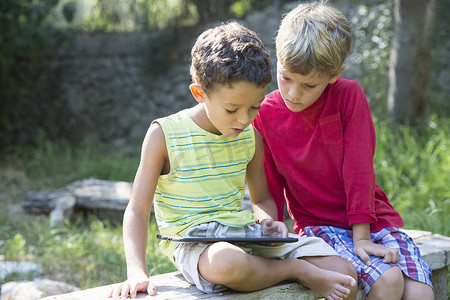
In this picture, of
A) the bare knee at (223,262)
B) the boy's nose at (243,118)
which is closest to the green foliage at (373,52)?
the boy's nose at (243,118)

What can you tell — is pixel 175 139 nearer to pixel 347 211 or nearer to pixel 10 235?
pixel 347 211

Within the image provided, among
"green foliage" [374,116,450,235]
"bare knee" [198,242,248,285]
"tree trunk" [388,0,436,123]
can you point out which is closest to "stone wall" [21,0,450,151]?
"tree trunk" [388,0,436,123]

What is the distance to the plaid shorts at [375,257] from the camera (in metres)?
1.94

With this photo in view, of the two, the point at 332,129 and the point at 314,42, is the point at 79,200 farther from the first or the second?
the point at 314,42

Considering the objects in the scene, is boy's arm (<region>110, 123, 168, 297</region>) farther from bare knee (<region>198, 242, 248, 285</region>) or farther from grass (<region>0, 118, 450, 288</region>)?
grass (<region>0, 118, 450, 288</region>)

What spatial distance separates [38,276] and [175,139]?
1.75 meters

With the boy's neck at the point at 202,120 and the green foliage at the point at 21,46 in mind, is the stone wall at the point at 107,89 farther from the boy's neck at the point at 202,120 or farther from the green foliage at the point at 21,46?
the boy's neck at the point at 202,120

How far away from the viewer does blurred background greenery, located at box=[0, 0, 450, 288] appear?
339 cm

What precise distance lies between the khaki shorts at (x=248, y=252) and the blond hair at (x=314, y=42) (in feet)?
2.11

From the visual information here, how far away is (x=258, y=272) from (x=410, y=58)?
3.70 m

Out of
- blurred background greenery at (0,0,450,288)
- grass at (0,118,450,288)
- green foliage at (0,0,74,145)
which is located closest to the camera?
grass at (0,118,450,288)

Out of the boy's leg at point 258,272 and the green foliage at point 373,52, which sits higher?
the green foliage at point 373,52

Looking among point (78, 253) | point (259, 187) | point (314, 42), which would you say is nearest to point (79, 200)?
point (78, 253)

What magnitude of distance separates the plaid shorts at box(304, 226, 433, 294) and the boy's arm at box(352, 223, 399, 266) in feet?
0.07
